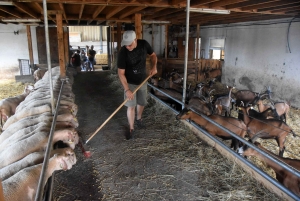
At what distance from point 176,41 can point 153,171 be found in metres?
15.5

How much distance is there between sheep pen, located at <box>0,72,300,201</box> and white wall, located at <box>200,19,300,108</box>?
6456 mm

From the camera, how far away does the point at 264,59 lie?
1081 cm

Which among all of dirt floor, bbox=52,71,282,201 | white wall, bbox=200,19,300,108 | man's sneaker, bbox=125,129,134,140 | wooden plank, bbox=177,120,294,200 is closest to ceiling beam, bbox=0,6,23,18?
dirt floor, bbox=52,71,282,201

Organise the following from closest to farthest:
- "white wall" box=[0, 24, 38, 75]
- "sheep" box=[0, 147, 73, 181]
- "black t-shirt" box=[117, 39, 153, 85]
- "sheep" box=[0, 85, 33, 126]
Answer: "sheep" box=[0, 147, 73, 181] → "black t-shirt" box=[117, 39, 153, 85] → "sheep" box=[0, 85, 33, 126] → "white wall" box=[0, 24, 38, 75]

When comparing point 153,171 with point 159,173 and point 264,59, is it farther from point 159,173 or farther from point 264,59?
point 264,59

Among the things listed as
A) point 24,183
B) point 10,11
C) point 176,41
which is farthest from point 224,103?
point 176,41

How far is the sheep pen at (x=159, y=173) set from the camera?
9.20 feet

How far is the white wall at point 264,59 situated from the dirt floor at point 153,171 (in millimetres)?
6673

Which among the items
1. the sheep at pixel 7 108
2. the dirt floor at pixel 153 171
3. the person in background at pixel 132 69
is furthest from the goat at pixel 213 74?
the sheep at pixel 7 108

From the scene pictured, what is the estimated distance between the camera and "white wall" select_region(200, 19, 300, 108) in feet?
30.6

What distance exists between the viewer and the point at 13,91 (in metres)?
11.0

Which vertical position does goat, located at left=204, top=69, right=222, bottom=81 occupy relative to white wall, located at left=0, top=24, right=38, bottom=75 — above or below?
below

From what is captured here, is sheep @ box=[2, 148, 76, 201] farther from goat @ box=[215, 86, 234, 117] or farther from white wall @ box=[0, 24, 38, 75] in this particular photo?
white wall @ box=[0, 24, 38, 75]

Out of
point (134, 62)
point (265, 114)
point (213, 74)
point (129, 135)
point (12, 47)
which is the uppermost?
point (12, 47)
